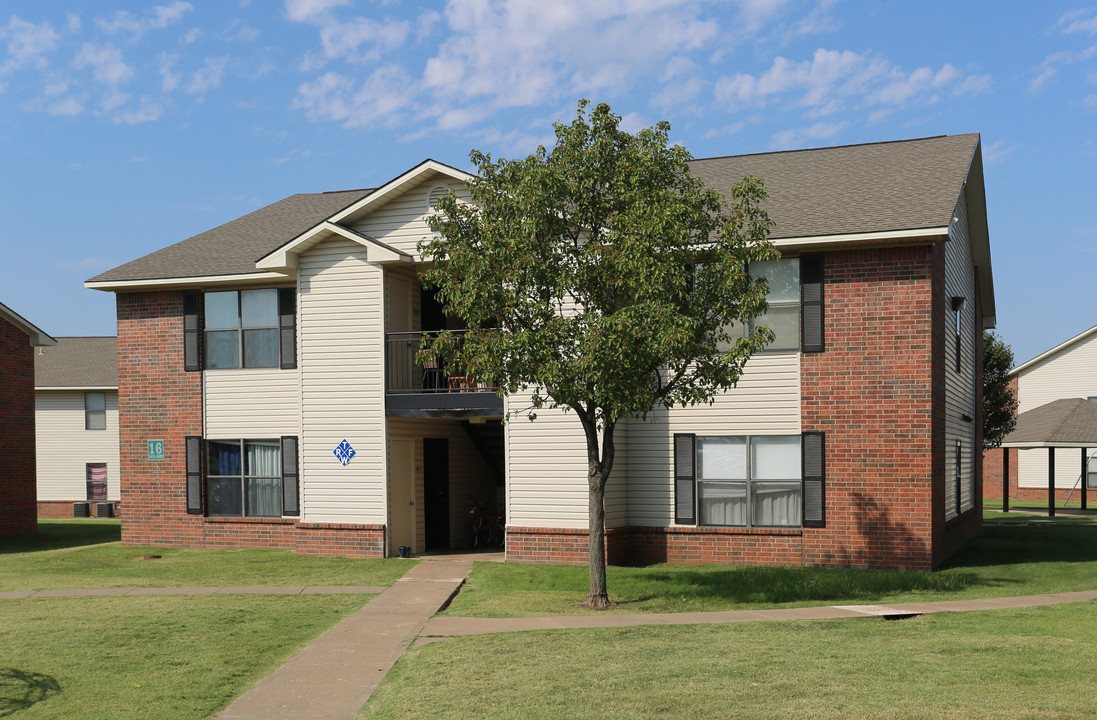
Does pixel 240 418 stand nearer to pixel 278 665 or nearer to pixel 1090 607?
pixel 278 665

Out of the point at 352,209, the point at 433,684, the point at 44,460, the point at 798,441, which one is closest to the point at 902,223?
the point at 798,441

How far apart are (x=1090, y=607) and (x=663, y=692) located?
7.53 m

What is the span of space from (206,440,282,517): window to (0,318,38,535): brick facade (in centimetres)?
780

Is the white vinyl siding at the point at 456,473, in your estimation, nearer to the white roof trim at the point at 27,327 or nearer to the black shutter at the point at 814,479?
the black shutter at the point at 814,479

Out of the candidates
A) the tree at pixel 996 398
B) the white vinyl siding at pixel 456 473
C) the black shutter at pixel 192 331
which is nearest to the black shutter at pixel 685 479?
the white vinyl siding at pixel 456 473

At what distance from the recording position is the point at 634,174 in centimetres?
1336

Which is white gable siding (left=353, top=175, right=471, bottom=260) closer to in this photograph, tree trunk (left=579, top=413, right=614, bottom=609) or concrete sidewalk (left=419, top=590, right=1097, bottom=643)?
tree trunk (left=579, top=413, right=614, bottom=609)

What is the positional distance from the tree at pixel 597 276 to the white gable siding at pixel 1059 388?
34878mm

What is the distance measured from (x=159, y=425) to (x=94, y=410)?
2077cm

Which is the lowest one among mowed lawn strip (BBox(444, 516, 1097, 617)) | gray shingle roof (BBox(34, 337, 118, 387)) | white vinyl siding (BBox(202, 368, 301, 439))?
mowed lawn strip (BBox(444, 516, 1097, 617))

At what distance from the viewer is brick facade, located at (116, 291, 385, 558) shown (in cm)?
2154

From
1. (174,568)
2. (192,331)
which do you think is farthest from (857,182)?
(174,568)

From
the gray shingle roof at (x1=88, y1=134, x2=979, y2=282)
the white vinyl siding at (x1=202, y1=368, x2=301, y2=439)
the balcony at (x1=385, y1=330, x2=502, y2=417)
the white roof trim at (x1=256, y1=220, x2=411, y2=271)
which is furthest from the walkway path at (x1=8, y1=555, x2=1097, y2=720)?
the gray shingle roof at (x1=88, y1=134, x2=979, y2=282)

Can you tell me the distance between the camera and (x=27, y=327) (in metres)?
26.3
